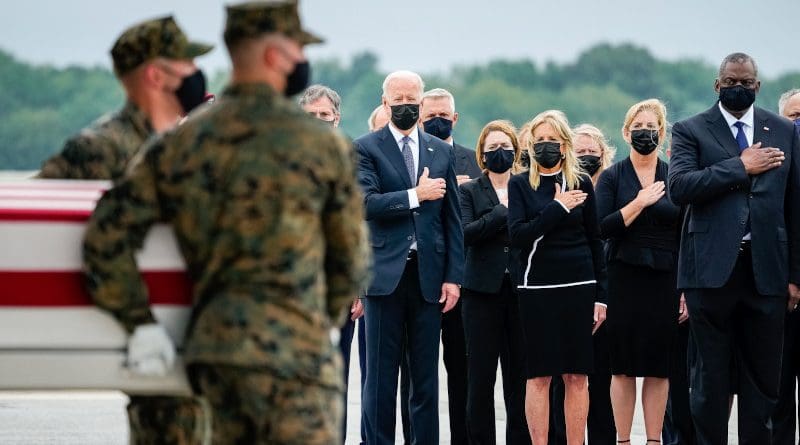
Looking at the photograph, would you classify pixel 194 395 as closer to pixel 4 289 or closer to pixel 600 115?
pixel 4 289

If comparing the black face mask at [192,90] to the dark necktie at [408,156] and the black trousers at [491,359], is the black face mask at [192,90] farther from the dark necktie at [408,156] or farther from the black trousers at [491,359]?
the black trousers at [491,359]

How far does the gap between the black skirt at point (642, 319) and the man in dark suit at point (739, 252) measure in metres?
0.79

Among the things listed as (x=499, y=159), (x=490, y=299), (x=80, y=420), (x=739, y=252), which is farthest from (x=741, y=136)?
(x=80, y=420)

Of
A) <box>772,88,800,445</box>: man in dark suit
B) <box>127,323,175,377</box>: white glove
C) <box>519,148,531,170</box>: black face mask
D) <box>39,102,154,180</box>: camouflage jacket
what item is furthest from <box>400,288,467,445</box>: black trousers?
<box>127,323,175,377</box>: white glove

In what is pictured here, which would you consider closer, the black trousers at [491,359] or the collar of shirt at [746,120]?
the collar of shirt at [746,120]

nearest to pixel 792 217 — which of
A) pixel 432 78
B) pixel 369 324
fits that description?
pixel 369 324

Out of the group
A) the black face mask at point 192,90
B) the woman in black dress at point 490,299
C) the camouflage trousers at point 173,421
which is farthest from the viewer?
the woman in black dress at point 490,299

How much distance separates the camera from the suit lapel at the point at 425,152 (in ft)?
26.6

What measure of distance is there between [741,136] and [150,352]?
13.8 feet

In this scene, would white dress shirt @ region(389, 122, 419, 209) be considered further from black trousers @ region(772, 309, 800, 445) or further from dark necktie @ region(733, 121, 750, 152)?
black trousers @ region(772, 309, 800, 445)

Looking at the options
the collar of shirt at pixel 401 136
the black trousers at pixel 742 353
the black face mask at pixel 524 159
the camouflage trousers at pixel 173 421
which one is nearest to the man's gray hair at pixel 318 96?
the collar of shirt at pixel 401 136

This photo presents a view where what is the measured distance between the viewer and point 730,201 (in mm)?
7504

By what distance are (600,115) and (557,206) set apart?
67.1m

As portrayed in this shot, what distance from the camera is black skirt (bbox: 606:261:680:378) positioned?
8422 millimetres
